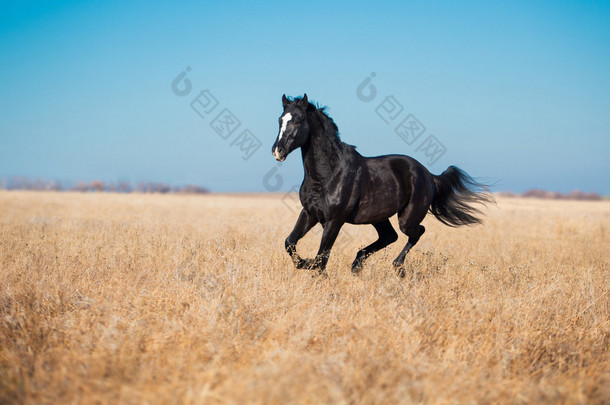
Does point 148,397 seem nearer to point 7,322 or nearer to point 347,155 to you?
point 7,322

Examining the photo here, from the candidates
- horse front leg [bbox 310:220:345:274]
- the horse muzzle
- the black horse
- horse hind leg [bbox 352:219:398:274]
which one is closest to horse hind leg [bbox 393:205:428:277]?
the black horse

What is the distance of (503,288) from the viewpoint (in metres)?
5.82

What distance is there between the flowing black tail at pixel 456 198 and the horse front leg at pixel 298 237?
2.85 metres

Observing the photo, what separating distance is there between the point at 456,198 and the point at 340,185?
3.01m

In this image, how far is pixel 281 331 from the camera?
12.1 ft

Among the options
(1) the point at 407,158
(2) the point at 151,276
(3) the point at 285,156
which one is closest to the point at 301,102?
(3) the point at 285,156

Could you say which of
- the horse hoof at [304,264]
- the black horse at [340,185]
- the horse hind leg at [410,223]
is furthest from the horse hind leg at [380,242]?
the horse hoof at [304,264]

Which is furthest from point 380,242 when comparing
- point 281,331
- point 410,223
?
point 281,331

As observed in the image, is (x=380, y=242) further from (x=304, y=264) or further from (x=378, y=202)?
(x=304, y=264)

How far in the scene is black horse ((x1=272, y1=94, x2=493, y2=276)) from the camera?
18.2ft

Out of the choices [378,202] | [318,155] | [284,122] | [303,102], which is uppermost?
[303,102]

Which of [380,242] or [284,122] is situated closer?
[284,122]

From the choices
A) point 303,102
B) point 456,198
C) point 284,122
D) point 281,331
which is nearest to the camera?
point 281,331

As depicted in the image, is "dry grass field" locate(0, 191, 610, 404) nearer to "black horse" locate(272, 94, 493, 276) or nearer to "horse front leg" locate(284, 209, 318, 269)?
"horse front leg" locate(284, 209, 318, 269)
